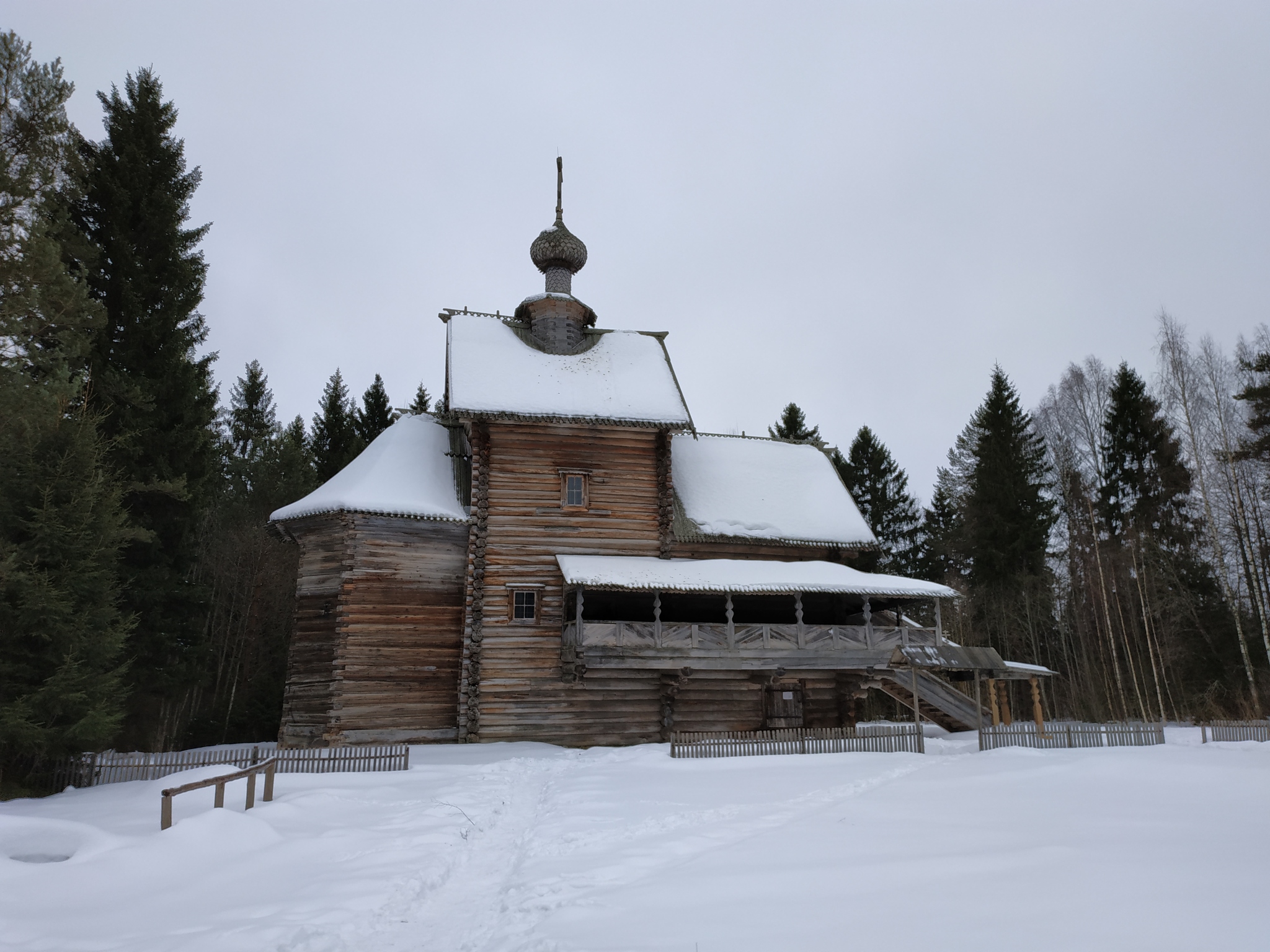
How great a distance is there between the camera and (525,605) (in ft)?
71.8

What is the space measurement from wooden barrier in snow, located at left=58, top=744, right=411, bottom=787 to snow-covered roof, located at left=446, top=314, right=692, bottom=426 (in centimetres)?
984

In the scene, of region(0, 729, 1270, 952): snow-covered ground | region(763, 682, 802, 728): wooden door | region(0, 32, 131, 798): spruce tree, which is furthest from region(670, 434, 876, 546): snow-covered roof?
region(0, 32, 131, 798): spruce tree

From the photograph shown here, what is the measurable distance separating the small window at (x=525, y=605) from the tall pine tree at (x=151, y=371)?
9.79 meters

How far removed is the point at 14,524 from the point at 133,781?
5625 millimetres

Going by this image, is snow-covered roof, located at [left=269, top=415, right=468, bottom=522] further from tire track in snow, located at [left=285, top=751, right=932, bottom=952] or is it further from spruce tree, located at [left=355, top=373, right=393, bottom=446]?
spruce tree, located at [left=355, top=373, right=393, bottom=446]

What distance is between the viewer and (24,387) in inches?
496

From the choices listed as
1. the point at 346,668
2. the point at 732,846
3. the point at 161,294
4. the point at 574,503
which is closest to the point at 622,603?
the point at 574,503

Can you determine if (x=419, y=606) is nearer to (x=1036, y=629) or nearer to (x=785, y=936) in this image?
(x=785, y=936)

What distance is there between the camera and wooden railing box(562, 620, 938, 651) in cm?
2031

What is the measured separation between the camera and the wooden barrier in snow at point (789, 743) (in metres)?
16.9

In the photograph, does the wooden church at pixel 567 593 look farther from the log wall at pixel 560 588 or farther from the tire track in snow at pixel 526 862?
the tire track in snow at pixel 526 862

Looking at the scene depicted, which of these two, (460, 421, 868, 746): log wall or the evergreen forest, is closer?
the evergreen forest

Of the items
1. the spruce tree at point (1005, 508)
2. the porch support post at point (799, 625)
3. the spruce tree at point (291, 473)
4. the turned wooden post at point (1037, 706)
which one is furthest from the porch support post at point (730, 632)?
the spruce tree at point (291, 473)

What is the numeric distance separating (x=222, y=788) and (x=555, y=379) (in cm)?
1630
